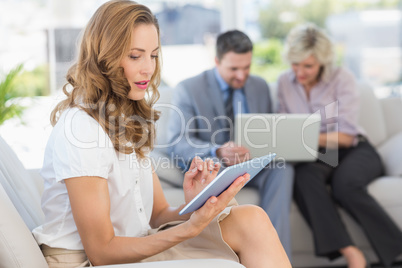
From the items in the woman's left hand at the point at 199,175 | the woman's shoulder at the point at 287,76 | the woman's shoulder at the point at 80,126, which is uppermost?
the woman's shoulder at the point at 287,76

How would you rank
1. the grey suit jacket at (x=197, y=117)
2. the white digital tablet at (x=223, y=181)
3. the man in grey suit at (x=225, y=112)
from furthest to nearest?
the grey suit jacket at (x=197, y=117), the man in grey suit at (x=225, y=112), the white digital tablet at (x=223, y=181)

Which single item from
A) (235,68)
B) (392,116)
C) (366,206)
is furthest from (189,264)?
(392,116)

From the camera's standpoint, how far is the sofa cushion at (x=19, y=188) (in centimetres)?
156

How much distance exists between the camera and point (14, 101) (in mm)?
2967

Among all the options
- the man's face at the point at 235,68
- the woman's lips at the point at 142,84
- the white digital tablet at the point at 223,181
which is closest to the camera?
the white digital tablet at the point at 223,181

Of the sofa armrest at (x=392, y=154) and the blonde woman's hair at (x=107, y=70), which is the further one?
the sofa armrest at (x=392, y=154)

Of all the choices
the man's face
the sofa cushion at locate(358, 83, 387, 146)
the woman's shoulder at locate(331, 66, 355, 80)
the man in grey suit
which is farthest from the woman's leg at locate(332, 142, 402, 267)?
the man's face

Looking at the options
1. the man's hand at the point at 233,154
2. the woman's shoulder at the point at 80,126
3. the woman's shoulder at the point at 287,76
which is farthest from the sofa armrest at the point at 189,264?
the woman's shoulder at the point at 287,76

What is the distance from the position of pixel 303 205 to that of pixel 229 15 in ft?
5.95

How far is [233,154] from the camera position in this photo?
2.43m

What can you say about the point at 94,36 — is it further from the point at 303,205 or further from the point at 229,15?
the point at 229,15

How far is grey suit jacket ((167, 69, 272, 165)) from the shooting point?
8.64ft

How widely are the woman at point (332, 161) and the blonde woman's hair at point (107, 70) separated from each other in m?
1.36

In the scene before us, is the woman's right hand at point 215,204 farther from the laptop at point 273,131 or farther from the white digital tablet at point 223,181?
the laptop at point 273,131
